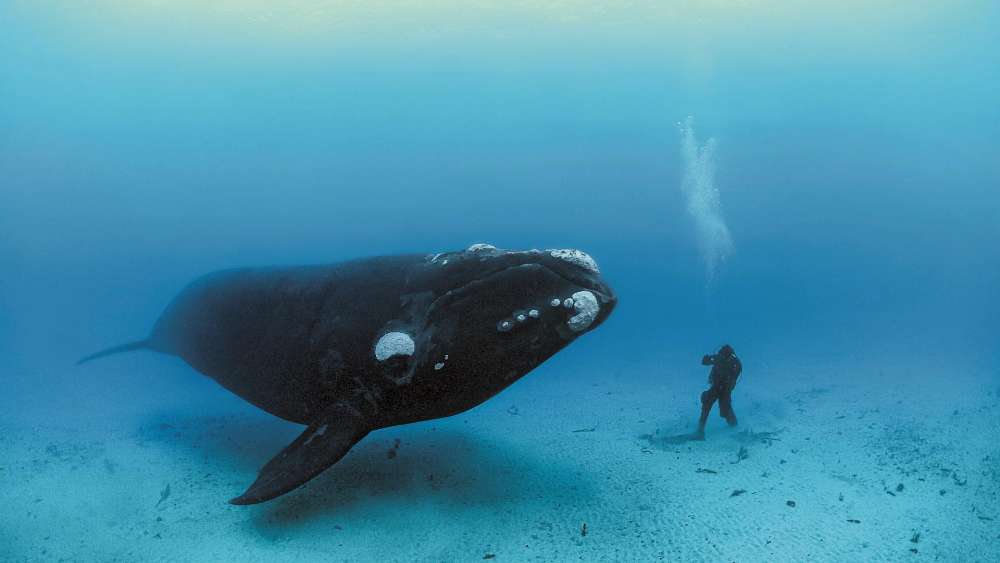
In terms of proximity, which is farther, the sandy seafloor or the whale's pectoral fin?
the sandy seafloor

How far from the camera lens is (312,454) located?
551cm

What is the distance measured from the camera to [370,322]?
6008 mm

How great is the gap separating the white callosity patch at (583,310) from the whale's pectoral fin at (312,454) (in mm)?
2525

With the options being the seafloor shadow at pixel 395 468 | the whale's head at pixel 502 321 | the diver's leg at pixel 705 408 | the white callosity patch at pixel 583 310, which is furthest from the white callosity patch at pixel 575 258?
the diver's leg at pixel 705 408

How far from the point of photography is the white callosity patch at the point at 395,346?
5641mm

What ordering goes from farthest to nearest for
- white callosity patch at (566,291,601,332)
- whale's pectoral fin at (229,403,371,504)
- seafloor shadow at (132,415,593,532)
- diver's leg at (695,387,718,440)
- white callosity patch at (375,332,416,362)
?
diver's leg at (695,387,718,440) < seafloor shadow at (132,415,593,532) < white callosity patch at (375,332,416,362) < white callosity patch at (566,291,601,332) < whale's pectoral fin at (229,403,371,504)

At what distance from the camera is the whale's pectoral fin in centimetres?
523

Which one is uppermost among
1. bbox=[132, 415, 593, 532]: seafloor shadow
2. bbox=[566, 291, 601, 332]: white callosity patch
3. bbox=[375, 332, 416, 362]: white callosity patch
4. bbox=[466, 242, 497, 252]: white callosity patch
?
bbox=[466, 242, 497, 252]: white callosity patch

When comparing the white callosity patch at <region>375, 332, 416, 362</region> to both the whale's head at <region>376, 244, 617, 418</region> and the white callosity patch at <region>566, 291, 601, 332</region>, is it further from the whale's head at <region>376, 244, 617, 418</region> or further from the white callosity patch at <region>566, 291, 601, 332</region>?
the white callosity patch at <region>566, 291, 601, 332</region>

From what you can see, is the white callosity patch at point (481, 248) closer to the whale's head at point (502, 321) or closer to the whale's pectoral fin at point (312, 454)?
the whale's head at point (502, 321)

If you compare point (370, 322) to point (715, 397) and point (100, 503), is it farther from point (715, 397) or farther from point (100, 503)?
point (715, 397)

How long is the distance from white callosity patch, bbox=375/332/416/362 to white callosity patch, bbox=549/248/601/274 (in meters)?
1.76

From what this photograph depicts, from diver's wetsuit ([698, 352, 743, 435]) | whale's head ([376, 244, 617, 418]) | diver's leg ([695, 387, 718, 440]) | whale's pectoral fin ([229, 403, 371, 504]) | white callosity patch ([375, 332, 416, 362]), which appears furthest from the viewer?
diver's wetsuit ([698, 352, 743, 435])

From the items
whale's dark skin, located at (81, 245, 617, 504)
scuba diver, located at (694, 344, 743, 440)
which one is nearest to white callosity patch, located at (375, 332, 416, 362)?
whale's dark skin, located at (81, 245, 617, 504)
